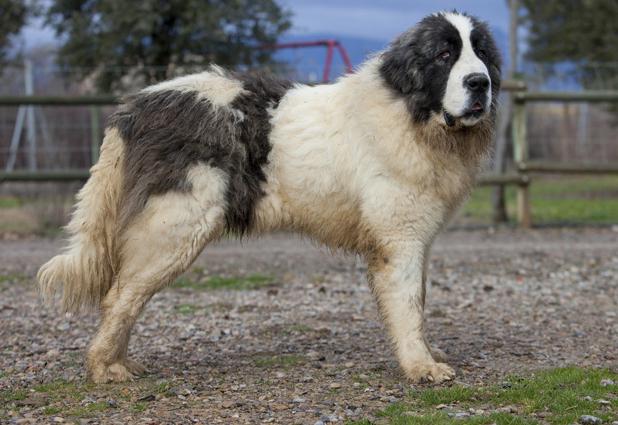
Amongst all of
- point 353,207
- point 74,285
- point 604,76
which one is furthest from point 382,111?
point 604,76

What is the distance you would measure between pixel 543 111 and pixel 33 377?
34.1ft

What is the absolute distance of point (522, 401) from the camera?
4.77m

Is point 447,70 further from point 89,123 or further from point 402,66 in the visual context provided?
point 89,123

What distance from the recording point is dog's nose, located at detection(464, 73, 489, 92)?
515 centimetres

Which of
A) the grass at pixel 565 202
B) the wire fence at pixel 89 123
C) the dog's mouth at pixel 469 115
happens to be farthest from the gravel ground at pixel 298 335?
the grass at pixel 565 202

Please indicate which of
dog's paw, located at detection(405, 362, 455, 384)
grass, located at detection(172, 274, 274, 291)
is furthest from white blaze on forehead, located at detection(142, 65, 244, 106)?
grass, located at detection(172, 274, 274, 291)

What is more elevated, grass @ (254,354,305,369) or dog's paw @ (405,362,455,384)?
dog's paw @ (405,362,455,384)

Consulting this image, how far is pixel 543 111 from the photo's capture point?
14.2 m

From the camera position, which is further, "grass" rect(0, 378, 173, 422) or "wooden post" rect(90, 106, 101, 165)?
"wooden post" rect(90, 106, 101, 165)

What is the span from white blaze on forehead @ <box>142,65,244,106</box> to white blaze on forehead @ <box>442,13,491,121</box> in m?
1.24

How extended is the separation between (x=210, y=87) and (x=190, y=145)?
47 cm

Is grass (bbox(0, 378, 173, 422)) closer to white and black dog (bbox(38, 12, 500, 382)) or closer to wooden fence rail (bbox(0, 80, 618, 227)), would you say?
white and black dog (bbox(38, 12, 500, 382))

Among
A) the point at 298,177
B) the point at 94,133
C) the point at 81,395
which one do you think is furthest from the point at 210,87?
the point at 94,133

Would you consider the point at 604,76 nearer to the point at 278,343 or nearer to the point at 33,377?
the point at 278,343
